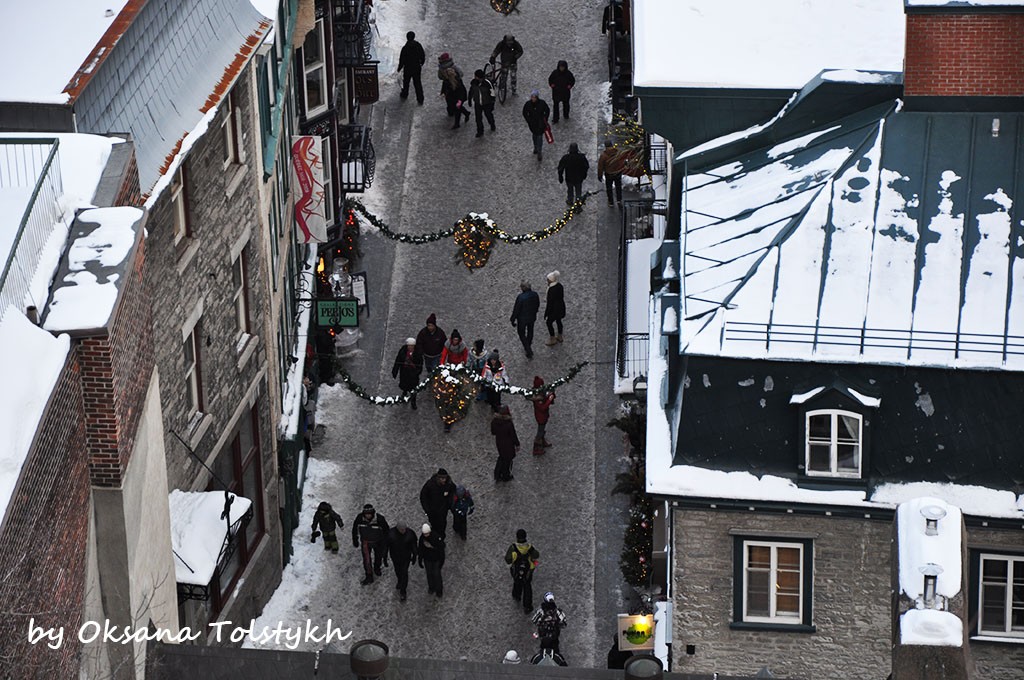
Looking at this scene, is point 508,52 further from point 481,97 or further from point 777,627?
point 777,627

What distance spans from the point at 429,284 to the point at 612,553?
1012 centimetres

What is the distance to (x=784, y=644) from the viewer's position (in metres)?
28.4

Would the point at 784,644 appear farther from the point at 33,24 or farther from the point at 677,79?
the point at 33,24

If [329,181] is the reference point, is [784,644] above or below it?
below

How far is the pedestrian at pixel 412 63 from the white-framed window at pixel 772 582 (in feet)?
80.3

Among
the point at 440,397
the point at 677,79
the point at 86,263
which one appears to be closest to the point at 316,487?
the point at 440,397

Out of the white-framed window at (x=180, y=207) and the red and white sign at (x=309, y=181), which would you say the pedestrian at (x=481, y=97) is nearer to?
the red and white sign at (x=309, y=181)

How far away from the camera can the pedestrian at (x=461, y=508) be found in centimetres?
3538

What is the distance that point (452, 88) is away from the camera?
49.8 metres

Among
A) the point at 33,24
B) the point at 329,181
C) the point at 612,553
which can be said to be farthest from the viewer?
the point at 329,181

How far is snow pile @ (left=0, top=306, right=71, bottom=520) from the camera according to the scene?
17922 mm

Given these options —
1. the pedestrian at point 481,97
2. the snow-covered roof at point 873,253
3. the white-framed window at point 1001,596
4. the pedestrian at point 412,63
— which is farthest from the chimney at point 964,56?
the pedestrian at point 412,63

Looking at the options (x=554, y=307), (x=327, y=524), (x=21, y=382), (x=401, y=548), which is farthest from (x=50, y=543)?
(x=554, y=307)

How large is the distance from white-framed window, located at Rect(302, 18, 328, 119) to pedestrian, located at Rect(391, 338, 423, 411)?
5202 mm
